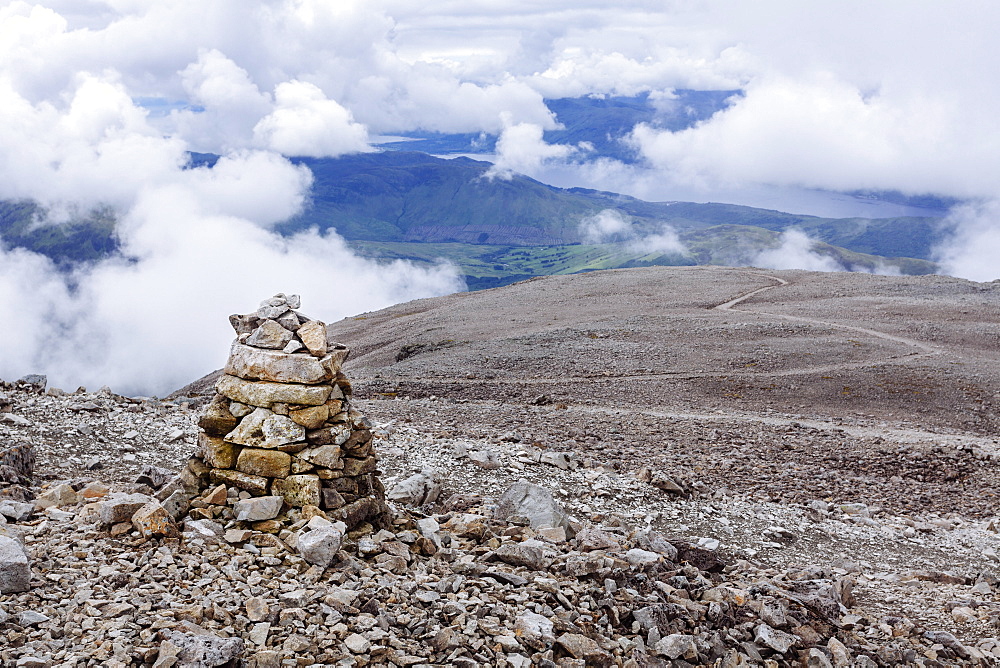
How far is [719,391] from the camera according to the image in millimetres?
43094

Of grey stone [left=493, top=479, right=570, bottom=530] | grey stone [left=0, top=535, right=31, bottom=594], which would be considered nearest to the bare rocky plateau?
grey stone [left=0, top=535, right=31, bottom=594]

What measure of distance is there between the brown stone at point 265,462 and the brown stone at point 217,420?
602mm

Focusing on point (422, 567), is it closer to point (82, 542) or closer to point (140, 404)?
point (82, 542)

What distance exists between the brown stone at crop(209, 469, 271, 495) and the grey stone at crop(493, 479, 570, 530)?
5.49 metres

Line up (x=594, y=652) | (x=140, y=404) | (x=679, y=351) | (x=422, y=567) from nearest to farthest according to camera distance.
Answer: (x=594, y=652) < (x=422, y=567) < (x=140, y=404) < (x=679, y=351)

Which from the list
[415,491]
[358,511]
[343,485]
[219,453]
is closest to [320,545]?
[358,511]

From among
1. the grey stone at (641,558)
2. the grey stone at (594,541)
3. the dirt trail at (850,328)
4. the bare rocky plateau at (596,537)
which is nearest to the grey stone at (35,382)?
the bare rocky plateau at (596,537)

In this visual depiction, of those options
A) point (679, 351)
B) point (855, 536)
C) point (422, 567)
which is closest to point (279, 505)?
point (422, 567)

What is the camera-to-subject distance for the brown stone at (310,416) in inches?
442

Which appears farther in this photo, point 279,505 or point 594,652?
point 279,505

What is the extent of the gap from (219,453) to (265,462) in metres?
0.79

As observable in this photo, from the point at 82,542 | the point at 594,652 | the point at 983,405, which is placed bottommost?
the point at 983,405

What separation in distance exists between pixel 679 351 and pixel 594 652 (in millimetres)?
45820

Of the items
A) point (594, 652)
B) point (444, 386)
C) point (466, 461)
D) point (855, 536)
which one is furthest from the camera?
point (444, 386)
